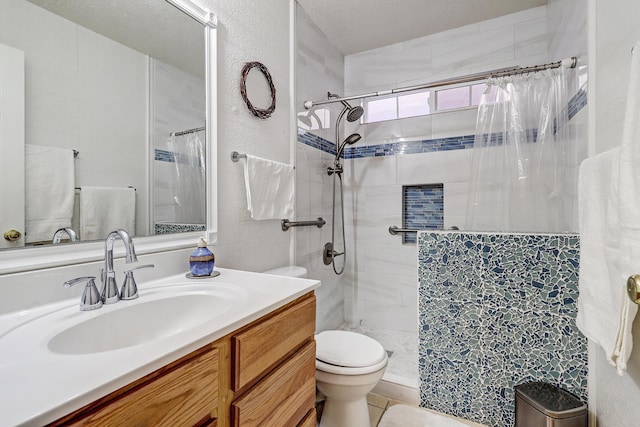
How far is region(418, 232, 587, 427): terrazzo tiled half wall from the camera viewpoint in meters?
1.37

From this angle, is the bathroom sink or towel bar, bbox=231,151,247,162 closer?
the bathroom sink

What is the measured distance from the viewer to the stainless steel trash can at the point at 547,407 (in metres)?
1.22

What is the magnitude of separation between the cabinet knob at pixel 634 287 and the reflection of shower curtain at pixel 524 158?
109 centimetres

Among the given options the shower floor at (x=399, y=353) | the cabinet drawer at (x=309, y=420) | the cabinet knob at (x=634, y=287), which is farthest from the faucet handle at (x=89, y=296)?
the shower floor at (x=399, y=353)

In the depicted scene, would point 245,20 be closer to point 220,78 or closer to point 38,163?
point 220,78

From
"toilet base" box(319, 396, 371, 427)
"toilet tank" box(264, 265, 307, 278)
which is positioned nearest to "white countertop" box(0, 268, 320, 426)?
"toilet tank" box(264, 265, 307, 278)

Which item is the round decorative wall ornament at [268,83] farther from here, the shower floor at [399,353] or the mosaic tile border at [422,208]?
the shower floor at [399,353]

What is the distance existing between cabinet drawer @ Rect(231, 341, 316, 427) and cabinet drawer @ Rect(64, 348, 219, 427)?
10 centimetres

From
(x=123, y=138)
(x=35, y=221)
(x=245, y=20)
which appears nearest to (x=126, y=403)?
(x=35, y=221)

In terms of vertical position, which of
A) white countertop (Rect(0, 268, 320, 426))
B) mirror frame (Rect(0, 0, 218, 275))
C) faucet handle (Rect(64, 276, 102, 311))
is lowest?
white countertop (Rect(0, 268, 320, 426))

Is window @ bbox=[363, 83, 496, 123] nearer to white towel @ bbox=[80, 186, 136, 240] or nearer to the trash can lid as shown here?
the trash can lid

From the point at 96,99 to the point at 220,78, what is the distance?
0.58m

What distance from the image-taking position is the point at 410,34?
8.07 feet

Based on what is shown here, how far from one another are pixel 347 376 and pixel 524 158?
4.98 feet
